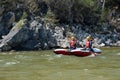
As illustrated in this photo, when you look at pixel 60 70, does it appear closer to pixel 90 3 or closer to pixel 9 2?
pixel 9 2

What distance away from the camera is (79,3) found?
163ft

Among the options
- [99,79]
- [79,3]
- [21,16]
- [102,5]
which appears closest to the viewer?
[99,79]

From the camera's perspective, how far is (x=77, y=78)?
17.9 metres

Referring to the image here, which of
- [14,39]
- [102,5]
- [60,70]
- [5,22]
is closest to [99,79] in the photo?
[60,70]

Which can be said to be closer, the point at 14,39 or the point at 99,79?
the point at 99,79

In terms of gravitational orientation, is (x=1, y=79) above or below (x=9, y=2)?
below

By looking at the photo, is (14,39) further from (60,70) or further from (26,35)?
(60,70)

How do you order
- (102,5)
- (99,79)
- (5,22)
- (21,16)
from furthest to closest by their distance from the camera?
(102,5)
(21,16)
(5,22)
(99,79)

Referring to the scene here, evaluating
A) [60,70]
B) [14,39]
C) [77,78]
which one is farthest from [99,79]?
[14,39]

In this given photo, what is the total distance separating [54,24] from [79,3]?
6.05m

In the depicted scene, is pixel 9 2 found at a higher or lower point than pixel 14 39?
higher

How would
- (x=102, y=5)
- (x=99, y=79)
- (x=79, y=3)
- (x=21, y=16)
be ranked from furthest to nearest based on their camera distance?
1. (x=102, y=5)
2. (x=79, y=3)
3. (x=21, y=16)
4. (x=99, y=79)

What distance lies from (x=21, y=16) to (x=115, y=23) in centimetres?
1332

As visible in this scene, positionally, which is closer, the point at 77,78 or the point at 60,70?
the point at 77,78
